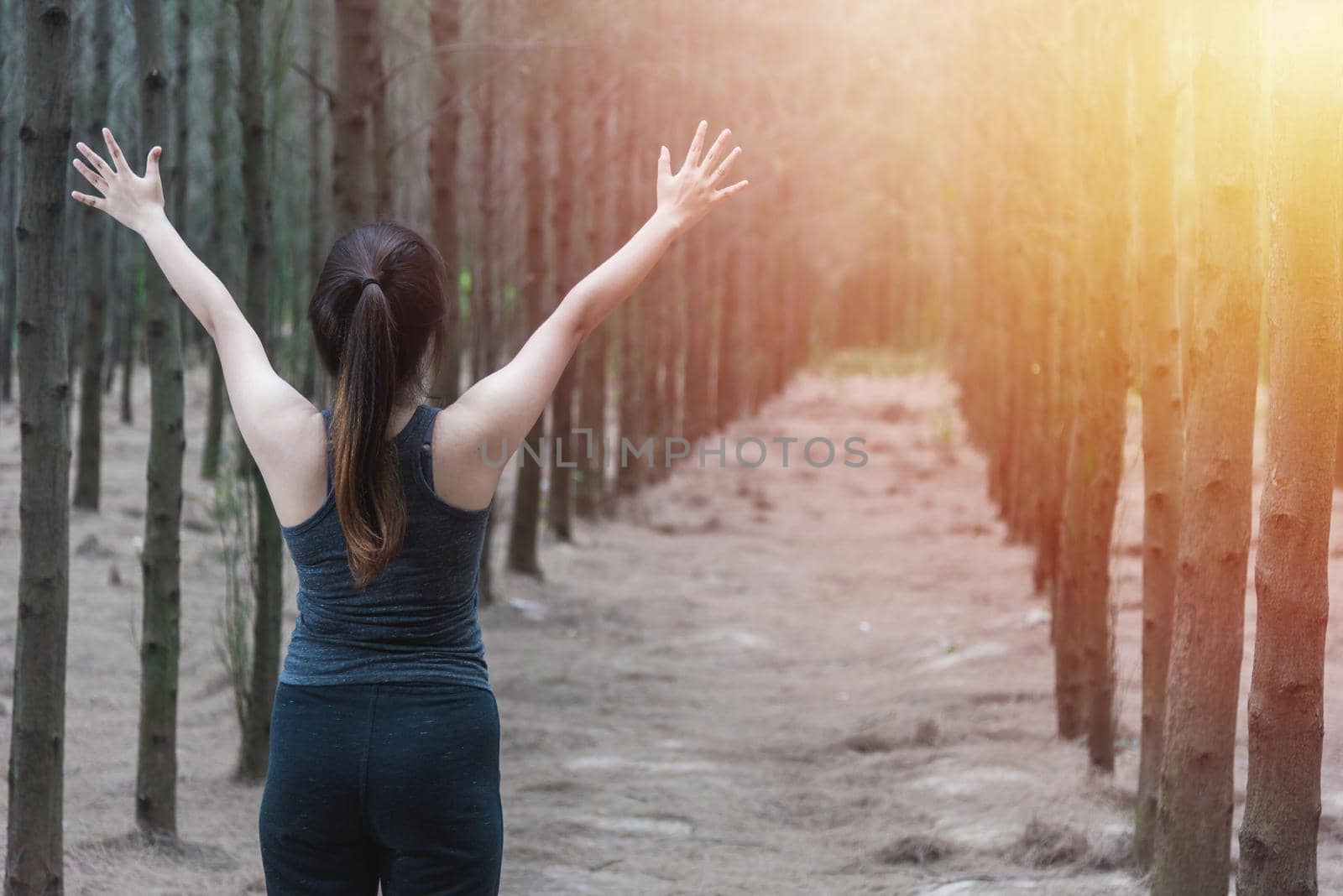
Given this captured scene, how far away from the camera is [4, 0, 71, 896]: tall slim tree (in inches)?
140

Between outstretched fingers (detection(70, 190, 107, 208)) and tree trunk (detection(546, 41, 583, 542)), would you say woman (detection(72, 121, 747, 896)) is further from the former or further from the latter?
tree trunk (detection(546, 41, 583, 542))

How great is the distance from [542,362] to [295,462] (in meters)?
0.41

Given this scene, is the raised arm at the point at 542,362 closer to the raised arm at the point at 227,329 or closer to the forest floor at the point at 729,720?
the raised arm at the point at 227,329

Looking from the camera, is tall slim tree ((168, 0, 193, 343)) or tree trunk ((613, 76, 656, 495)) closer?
tall slim tree ((168, 0, 193, 343))

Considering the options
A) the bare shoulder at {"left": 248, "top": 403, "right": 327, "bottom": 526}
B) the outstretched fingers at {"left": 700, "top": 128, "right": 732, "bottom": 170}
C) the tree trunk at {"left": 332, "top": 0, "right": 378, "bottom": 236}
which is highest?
the tree trunk at {"left": 332, "top": 0, "right": 378, "bottom": 236}

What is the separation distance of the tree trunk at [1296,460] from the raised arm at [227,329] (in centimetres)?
195

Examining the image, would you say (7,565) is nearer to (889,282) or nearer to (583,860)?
(583,860)

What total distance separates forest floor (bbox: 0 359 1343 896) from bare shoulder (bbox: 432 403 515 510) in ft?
8.91

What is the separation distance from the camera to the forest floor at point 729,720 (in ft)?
15.5

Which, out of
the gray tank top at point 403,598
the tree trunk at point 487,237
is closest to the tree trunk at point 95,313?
the tree trunk at point 487,237

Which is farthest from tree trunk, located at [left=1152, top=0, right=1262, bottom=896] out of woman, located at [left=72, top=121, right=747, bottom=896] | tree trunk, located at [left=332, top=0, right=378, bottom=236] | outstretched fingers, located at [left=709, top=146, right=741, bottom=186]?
tree trunk, located at [left=332, top=0, right=378, bottom=236]

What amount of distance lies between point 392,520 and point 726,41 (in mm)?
15932

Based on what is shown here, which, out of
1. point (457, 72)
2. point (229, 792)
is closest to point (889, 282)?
point (457, 72)

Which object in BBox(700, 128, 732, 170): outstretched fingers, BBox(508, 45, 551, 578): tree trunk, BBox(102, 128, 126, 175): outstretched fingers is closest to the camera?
BBox(700, 128, 732, 170): outstretched fingers
